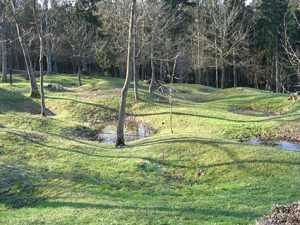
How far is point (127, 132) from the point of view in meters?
32.5

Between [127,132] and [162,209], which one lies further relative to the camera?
[127,132]

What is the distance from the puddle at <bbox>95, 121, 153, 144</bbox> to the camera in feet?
98.2

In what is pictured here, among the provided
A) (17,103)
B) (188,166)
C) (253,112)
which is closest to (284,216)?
(188,166)

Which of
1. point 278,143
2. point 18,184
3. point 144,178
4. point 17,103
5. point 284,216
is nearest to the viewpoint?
point 284,216

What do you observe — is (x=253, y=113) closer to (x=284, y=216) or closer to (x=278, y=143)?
(x=278, y=143)

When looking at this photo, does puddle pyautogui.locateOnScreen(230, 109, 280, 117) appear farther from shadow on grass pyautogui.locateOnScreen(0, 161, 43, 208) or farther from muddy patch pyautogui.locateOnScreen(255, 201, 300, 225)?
muddy patch pyautogui.locateOnScreen(255, 201, 300, 225)

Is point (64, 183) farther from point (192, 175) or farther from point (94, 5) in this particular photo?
point (94, 5)

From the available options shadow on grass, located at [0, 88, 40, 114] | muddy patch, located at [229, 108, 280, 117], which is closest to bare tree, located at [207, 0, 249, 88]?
muddy patch, located at [229, 108, 280, 117]

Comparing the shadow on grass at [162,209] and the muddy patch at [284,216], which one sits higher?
the muddy patch at [284,216]

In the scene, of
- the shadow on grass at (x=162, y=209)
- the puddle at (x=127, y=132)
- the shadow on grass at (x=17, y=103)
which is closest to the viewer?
the shadow on grass at (x=162, y=209)

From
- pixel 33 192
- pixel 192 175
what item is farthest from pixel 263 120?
pixel 33 192

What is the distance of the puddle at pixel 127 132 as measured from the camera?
2993 centimetres

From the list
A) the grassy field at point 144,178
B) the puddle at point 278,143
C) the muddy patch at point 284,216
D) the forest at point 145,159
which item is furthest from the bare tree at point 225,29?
the muddy patch at point 284,216

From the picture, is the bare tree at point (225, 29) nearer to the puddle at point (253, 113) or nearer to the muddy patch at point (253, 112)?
the muddy patch at point (253, 112)
